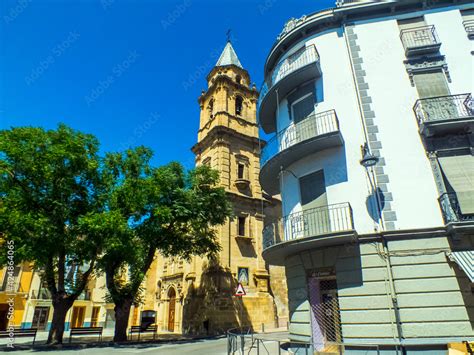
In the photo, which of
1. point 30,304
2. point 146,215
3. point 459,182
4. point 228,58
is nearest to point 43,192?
point 146,215

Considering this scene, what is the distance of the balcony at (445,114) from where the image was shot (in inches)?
368

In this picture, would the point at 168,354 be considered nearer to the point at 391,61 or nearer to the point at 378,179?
the point at 378,179

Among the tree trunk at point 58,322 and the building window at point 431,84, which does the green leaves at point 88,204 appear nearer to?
the tree trunk at point 58,322

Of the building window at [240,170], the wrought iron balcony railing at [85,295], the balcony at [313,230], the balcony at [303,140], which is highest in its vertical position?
the building window at [240,170]

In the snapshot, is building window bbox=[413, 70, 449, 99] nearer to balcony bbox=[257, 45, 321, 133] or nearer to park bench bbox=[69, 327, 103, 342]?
balcony bbox=[257, 45, 321, 133]

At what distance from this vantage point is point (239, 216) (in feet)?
84.9

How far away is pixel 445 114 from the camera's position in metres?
9.79

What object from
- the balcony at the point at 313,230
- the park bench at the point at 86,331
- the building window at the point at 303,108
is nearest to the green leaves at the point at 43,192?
the park bench at the point at 86,331

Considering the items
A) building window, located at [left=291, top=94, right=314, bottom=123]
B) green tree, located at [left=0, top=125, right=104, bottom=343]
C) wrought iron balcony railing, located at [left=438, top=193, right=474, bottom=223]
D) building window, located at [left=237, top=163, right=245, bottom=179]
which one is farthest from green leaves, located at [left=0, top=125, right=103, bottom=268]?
wrought iron balcony railing, located at [left=438, top=193, right=474, bottom=223]

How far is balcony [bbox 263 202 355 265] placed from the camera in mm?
9070

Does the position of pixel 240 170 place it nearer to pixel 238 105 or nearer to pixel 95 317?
pixel 238 105

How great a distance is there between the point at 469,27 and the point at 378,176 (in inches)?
306

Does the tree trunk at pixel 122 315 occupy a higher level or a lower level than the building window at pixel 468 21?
lower

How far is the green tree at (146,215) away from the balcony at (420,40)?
13.1m
